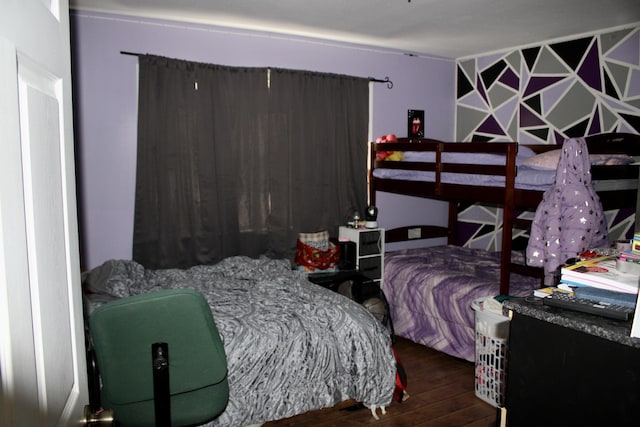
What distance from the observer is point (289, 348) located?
101 inches

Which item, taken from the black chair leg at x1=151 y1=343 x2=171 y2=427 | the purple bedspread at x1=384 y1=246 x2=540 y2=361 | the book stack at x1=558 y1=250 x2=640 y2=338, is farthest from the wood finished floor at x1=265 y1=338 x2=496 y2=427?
the book stack at x1=558 y1=250 x2=640 y2=338

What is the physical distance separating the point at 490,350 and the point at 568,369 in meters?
1.89

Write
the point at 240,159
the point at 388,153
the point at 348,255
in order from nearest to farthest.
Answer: the point at 240,159, the point at 348,255, the point at 388,153

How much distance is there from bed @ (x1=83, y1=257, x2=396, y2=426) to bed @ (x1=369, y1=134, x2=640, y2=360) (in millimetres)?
991

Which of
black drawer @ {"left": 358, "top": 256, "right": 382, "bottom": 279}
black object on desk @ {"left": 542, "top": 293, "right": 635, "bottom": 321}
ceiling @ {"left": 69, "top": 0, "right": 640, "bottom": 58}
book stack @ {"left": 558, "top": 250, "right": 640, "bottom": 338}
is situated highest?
ceiling @ {"left": 69, "top": 0, "right": 640, "bottom": 58}

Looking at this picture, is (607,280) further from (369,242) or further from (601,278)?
(369,242)

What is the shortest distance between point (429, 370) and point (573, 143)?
1773mm

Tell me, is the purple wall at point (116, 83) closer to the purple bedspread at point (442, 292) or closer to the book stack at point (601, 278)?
the purple bedspread at point (442, 292)

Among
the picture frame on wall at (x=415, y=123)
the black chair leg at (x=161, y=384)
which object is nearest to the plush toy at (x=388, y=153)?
the picture frame on wall at (x=415, y=123)

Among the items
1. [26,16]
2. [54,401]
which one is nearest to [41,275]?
[54,401]

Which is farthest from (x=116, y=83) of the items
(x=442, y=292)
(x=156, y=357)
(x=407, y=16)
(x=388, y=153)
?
(x=442, y=292)

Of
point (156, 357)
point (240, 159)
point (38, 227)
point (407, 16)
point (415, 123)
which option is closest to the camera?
point (38, 227)

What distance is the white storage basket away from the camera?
280 cm

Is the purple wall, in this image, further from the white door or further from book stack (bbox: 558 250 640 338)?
book stack (bbox: 558 250 640 338)
